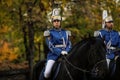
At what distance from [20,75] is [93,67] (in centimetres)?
991

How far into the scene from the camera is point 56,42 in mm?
10141

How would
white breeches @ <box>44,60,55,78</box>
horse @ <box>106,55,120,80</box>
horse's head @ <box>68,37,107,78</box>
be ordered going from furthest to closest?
1. horse @ <box>106,55,120,80</box>
2. white breeches @ <box>44,60,55,78</box>
3. horse's head @ <box>68,37,107,78</box>

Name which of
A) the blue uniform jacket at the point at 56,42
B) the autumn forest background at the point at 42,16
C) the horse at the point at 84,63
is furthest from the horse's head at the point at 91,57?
the autumn forest background at the point at 42,16

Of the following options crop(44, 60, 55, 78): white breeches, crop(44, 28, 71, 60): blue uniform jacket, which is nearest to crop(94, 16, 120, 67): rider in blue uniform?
crop(44, 28, 71, 60): blue uniform jacket

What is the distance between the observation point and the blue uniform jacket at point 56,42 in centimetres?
1008

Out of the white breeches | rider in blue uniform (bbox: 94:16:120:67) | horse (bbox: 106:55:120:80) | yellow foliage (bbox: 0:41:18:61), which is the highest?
rider in blue uniform (bbox: 94:16:120:67)

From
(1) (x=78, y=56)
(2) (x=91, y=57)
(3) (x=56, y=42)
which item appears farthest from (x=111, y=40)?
(2) (x=91, y=57)

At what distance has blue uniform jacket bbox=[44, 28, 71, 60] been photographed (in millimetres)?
10078

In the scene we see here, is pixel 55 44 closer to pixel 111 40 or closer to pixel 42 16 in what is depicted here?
pixel 111 40

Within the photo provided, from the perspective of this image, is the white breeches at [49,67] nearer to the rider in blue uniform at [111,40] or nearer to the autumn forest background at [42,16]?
the rider in blue uniform at [111,40]

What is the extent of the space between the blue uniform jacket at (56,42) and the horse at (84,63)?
27 cm

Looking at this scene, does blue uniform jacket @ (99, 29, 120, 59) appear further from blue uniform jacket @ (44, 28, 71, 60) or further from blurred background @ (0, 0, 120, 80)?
blurred background @ (0, 0, 120, 80)

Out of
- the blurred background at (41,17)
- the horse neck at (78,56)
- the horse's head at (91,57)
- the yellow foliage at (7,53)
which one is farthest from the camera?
the yellow foliage at (7,53)

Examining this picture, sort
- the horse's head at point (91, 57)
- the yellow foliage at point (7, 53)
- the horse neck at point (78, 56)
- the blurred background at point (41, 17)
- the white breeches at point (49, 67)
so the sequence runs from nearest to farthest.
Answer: the horse's head at point (91, 57), the horse neck at point (78, 56), the white breeches at point (49, 67), the blurred background at point (41, 17), the yellow foliage at point (7, 53)
